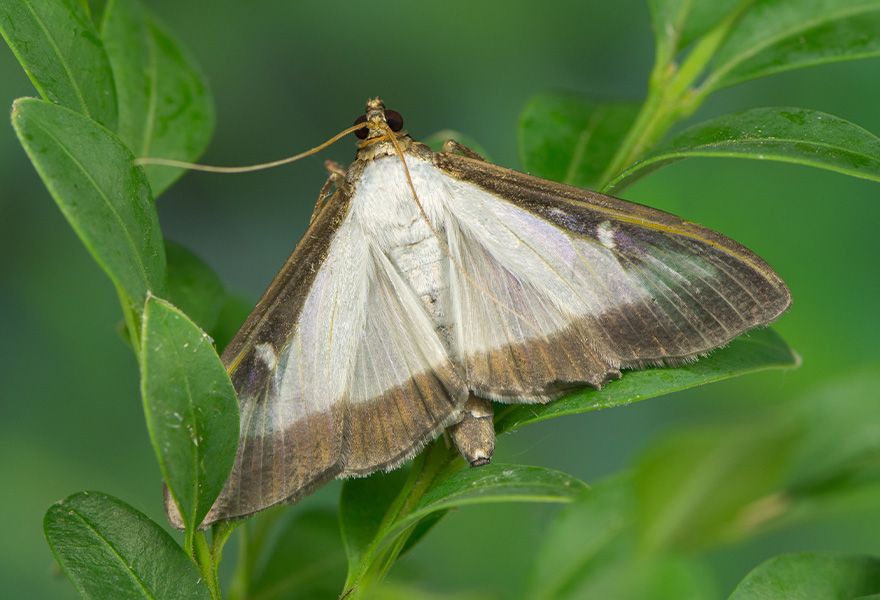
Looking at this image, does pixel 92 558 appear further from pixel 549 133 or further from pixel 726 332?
pixel 549 133

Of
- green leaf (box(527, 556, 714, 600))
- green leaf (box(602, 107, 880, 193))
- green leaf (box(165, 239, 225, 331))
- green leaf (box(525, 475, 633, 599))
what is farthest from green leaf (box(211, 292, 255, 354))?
green leaf (box(527, 556, 714, 600))

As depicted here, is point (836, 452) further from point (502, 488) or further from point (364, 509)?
point (364, 509)

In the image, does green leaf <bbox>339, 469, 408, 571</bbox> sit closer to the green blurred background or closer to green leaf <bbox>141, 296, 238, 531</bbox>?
green leaf <bbox>141, 296, 238, 531</bbox>

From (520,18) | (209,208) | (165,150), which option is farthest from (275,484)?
(520,18)

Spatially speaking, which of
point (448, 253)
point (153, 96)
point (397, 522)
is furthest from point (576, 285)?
point (153, 96)

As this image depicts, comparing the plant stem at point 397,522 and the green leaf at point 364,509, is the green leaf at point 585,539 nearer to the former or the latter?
the plant stem at point 397,522

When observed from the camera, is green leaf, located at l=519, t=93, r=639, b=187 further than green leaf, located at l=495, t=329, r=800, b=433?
Yes
